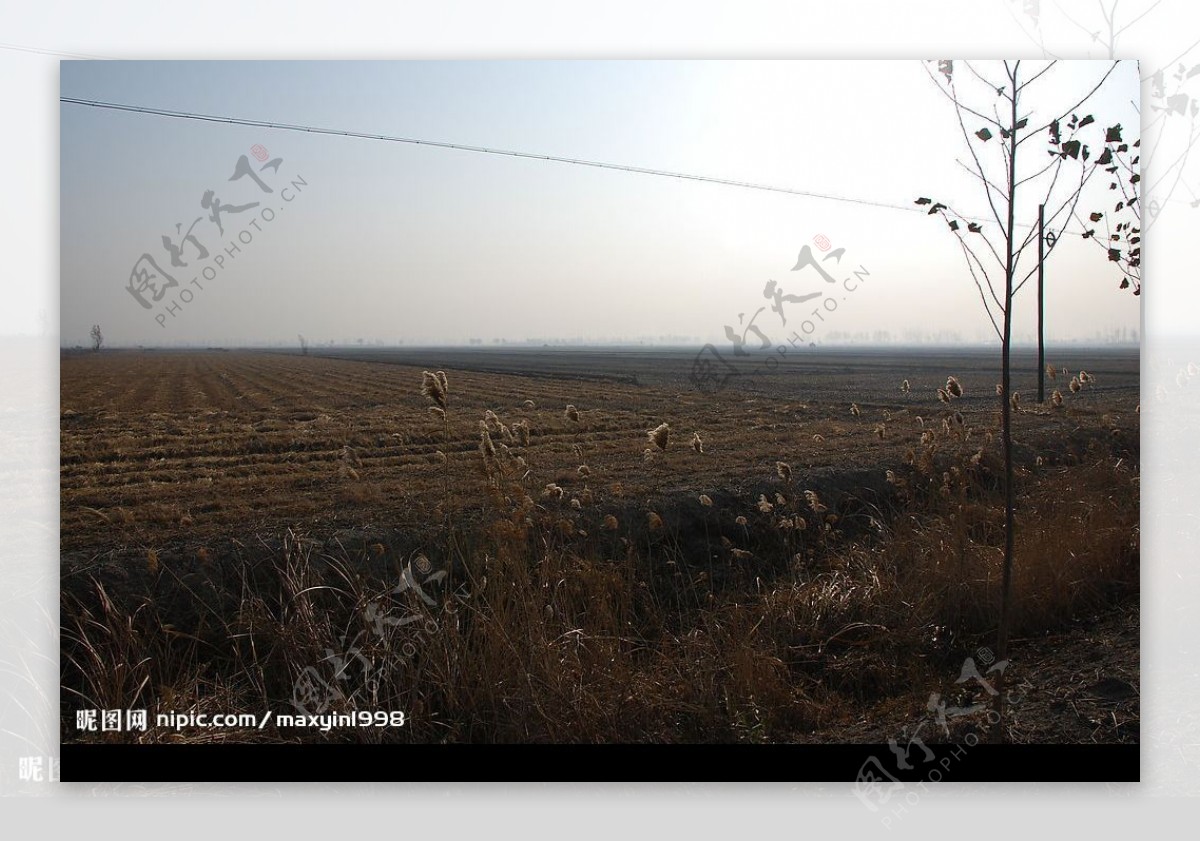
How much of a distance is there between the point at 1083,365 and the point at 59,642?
389cm

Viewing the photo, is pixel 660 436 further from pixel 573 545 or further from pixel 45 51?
pixel 45 51

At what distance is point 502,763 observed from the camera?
279 cm

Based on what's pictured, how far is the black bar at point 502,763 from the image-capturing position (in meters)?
2.77

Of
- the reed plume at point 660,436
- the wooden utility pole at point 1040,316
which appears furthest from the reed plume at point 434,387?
the wooden utility pole at point 1040,316

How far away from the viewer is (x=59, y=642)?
274 centimetres

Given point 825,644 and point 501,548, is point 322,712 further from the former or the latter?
point 825,644

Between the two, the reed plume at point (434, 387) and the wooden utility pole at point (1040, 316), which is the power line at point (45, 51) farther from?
the wooden utility pole at point (1040, 316)

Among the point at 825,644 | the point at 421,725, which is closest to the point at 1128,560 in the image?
the point at 825,644

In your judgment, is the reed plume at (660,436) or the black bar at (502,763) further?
the reed plume at (660,436)

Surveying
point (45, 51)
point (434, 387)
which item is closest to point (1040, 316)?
point (434, 387)

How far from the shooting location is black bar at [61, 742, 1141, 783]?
9.08 ft

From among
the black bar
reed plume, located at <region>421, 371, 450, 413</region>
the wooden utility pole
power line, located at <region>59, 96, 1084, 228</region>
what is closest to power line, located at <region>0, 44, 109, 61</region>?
power line, located at <region>59, 96, 1084, 228</region>

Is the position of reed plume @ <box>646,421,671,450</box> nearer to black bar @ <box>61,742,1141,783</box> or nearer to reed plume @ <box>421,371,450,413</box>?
reed plume @ <box>421,371,450,413</box>

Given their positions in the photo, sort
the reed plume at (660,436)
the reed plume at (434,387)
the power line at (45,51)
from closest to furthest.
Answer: the power line at (45,51) → the reed plume at (434,387) → the reed plume at (660,436)
